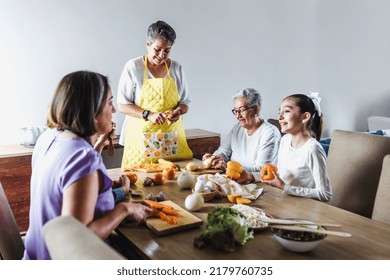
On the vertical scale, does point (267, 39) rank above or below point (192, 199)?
above

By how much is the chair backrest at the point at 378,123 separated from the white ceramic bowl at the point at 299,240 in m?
3.87

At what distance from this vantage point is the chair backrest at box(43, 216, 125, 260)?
63cm

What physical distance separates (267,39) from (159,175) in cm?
291

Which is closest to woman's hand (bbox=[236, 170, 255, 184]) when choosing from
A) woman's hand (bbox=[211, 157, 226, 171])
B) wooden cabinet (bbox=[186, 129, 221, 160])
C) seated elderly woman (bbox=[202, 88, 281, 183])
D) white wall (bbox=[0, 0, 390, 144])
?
woman's hand (bbox=[211, 157, 226, 171])

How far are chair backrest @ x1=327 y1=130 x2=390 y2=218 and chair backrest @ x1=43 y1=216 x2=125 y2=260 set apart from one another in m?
1.79

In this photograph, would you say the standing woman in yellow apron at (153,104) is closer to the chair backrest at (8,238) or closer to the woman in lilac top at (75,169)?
the chair backrest at (8,238)

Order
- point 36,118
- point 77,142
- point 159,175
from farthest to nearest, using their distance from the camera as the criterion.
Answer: point 36,118
point 159,175
point 77,142

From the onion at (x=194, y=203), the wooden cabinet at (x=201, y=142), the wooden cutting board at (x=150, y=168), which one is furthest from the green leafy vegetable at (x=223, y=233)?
the wooden cabinet at (x=201, y=142)

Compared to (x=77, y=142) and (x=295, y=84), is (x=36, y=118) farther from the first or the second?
(x=295, y=84)

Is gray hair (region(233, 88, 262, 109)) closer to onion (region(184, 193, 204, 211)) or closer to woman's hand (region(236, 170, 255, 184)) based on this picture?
woman's hand (region(236, 170, 255, 184))

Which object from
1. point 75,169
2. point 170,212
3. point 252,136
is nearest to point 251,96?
point 252,136

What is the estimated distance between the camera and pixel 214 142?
3.76 m
